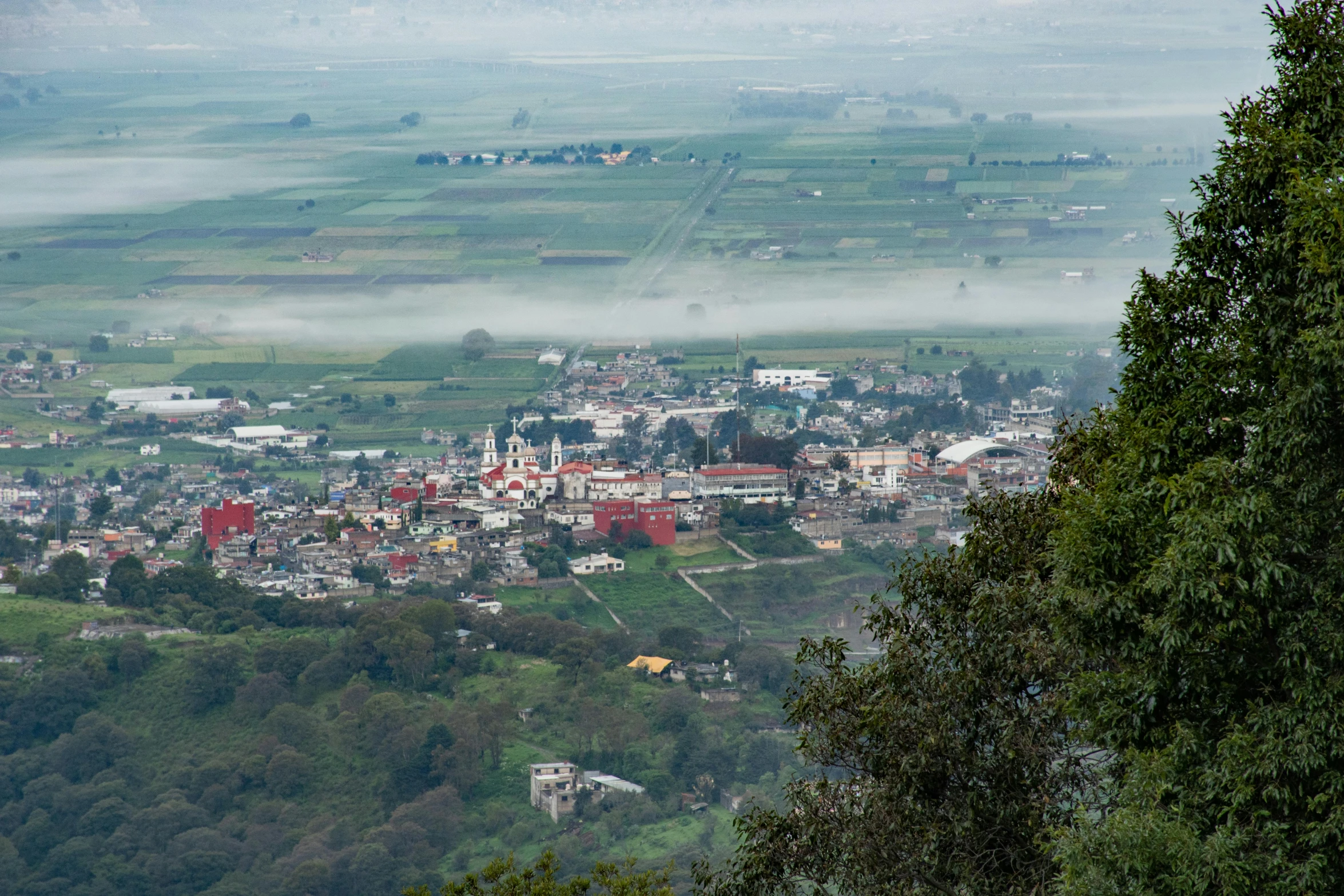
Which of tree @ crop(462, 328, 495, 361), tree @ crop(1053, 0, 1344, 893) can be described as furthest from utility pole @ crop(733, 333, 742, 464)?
tree @ crop(1053, 0, 1344, 893)

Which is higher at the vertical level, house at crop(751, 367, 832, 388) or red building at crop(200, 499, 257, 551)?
house at crop(751, 367, 832, 388)

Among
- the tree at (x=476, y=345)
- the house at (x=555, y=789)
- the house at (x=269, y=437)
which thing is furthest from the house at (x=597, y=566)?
the tree at (x=476, y=345)

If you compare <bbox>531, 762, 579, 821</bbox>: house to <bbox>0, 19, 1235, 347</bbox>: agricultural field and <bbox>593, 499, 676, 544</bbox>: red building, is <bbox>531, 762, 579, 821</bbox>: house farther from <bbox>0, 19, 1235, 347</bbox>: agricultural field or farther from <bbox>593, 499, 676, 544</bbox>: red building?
<bbox>0, 19, 1235, 347</bbox>: agricultural field

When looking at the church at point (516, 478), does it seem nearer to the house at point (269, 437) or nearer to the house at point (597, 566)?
the house at point (597, 566)

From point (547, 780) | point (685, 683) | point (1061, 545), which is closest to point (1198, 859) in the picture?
point (1061, 545)

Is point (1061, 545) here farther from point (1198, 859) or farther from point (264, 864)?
point (264, 864)

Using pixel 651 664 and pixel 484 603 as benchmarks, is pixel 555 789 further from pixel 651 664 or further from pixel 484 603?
pixel 484 603
